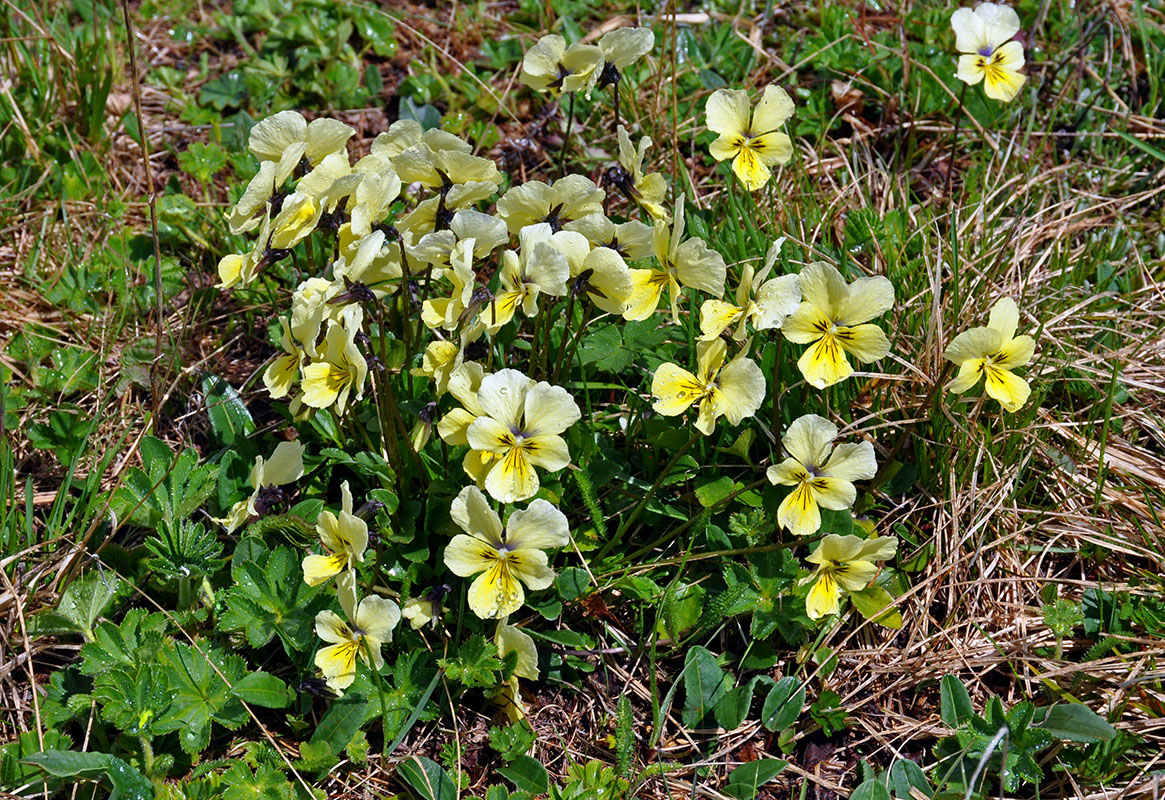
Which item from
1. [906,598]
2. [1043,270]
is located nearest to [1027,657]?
[906,598]

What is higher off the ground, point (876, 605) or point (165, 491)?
point (165, 491)

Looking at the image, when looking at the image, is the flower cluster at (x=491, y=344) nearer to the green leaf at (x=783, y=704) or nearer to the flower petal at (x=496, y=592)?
the flower petal at (x=496, y=592)

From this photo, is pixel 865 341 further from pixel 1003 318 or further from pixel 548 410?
pixel 548 410

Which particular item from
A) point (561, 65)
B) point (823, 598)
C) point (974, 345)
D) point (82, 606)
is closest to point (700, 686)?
point (823, 598)

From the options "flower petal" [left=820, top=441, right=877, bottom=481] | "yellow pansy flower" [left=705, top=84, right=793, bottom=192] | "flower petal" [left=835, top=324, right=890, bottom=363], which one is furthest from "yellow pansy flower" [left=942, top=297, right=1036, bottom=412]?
"yellow pansy flower" [left=705, top=84, right=793, bottom=192]

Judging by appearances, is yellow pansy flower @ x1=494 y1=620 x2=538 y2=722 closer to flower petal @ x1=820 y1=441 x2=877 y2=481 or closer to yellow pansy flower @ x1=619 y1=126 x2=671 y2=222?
flower petal @ x1=820 y1=441 x2=877 y2=481

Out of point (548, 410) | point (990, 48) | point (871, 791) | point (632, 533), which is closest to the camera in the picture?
point (548, 410)

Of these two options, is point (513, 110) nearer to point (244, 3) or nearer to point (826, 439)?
point (244, 3)
